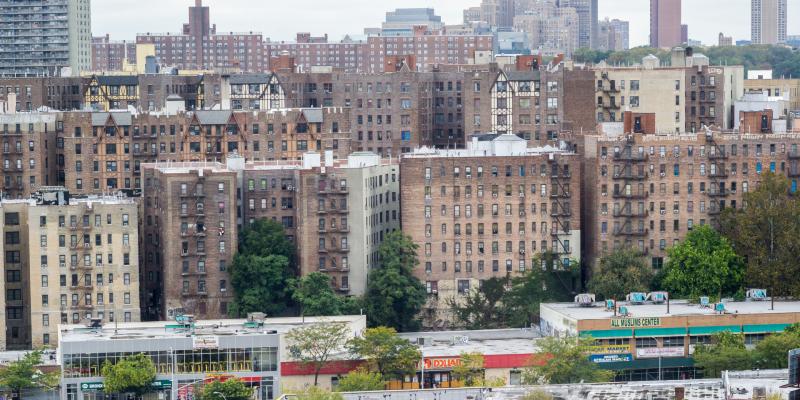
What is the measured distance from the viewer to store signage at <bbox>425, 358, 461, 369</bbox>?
7131 inches

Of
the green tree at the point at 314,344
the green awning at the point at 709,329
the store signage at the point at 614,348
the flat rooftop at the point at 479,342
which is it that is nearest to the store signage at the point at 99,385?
the green tree at the point at 314,344

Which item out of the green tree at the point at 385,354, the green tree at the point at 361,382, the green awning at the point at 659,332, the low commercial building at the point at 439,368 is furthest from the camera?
the green awning at the point at 659,332

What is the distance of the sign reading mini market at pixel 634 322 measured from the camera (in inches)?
7397

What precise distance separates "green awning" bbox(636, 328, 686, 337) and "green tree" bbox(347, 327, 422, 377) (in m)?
20.8

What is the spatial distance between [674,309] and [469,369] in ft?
83.6

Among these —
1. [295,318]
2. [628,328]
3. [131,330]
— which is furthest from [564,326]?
[131,330]

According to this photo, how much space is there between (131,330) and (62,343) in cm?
1129

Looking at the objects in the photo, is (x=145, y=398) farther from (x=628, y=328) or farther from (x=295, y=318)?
(x=628, y=328)

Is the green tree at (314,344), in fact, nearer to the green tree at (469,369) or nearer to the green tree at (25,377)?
the green tree at (469,369)

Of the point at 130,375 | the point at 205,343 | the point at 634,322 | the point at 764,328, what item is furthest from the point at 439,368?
the point at 764,328

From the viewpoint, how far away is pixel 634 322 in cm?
18800

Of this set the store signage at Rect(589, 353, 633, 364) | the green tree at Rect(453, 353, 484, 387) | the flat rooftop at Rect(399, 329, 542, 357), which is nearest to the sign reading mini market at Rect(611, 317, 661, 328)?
the store signage at Rect(589, 353, 633, 364)

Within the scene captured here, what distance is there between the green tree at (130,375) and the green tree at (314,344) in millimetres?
12308

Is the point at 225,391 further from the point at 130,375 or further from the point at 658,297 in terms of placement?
the point at 658,297
